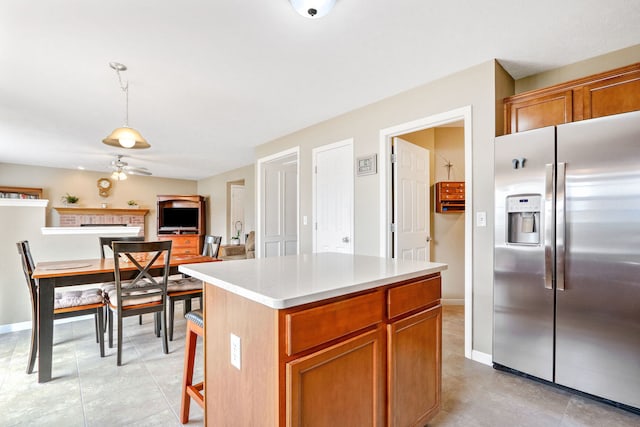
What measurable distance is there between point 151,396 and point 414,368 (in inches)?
68.0

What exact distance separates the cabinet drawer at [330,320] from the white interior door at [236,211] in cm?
689

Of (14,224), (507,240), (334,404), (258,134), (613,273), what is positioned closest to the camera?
(334,404)

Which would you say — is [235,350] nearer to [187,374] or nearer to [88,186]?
Answer: [187,374]

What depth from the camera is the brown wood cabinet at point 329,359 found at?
105 centimetres

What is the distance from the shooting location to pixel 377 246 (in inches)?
132

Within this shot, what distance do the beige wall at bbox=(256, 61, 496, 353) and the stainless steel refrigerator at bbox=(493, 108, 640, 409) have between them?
0.42 feet

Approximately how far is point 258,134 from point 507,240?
11.6ft

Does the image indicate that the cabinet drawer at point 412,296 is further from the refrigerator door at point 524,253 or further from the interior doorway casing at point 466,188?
the interior doorway casing at point 466,188

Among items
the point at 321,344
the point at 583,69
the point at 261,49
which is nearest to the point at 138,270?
the point at 261,49

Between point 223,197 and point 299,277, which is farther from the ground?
point 223,197

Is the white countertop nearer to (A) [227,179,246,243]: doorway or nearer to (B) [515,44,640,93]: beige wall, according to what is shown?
(B) [515,44,640,93]: beige wall

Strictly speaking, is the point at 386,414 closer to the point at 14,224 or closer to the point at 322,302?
the point at 322,302

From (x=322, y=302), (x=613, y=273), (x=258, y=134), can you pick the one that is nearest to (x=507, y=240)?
(x=613, y=273)

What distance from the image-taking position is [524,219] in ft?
7.54
